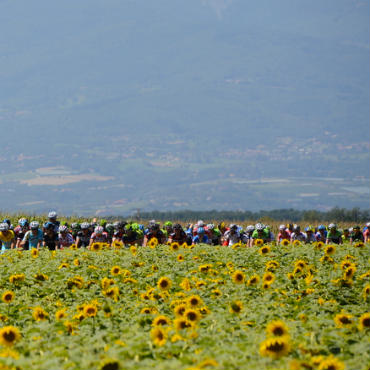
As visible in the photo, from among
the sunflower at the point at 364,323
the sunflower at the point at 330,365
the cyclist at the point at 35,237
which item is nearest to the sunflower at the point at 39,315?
the sunflower at the point at 364,323

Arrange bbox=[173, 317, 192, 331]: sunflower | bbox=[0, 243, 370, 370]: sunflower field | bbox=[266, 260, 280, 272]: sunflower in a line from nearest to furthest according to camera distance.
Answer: bbox=[0, 243, 370, 370]: sunflower field
bbox=[173, 317, 192, 331]: sunflower
bbox=[266, 260, 280, 272]: sunflower

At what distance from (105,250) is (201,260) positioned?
3314mm

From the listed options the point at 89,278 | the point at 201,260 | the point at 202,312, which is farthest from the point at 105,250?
the point at 202,312

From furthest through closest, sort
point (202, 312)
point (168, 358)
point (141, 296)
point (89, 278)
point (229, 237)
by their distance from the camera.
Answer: point (229, 237), point (89, 278), point (141, 296), point (202, 312), point (168, 358)

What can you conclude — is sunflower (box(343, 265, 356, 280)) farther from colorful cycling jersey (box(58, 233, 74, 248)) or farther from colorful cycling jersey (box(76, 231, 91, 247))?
colorful cycling jersey (box(76, 231, 91, 247))

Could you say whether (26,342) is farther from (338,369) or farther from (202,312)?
(338,369)

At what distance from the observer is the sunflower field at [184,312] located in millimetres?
7227

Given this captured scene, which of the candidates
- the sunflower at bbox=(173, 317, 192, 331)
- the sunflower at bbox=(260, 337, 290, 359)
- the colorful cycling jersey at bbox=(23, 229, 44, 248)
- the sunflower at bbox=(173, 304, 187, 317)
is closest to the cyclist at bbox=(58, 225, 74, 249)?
the colorful cycling jersey at bbox=(23, 229, 44, 248)

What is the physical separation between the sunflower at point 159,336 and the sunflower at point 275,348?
1.05 m

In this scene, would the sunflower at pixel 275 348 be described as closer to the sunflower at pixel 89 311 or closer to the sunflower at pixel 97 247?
the sunflower at pixel 89 311

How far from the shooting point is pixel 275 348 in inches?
279

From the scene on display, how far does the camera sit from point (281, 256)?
16.1 meters

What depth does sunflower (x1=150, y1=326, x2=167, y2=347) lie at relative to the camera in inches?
301

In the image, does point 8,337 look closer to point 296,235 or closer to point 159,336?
point 159,336
